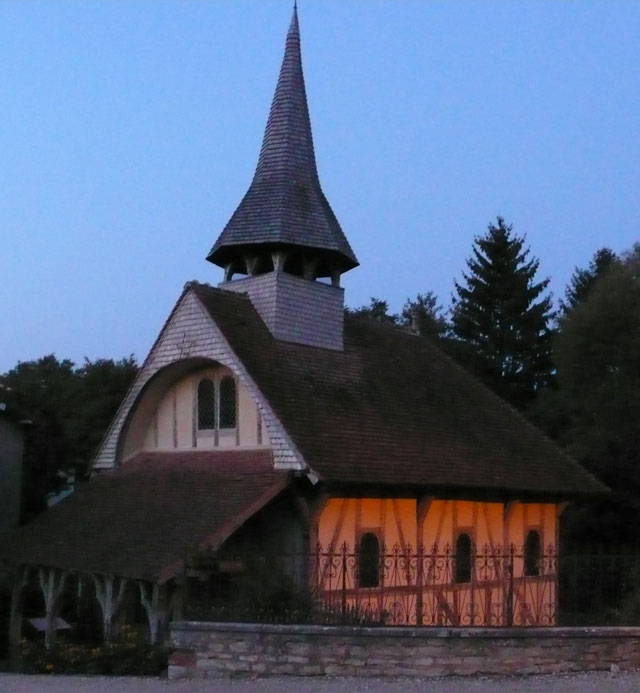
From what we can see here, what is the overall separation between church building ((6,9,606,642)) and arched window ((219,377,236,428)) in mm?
40

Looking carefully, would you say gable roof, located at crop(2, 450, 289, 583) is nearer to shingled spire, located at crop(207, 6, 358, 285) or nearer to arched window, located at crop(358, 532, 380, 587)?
arched window, located at crop(358, 532, 380, 587)

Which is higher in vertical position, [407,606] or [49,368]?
[49,368]

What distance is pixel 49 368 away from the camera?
4681 centimetres

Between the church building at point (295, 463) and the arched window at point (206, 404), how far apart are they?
0.13ft

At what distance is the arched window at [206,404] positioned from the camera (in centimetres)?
1891

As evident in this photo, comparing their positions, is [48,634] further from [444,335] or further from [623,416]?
[444,335]

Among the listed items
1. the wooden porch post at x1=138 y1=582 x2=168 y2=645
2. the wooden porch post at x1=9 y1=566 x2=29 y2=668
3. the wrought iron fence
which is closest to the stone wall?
the wrought iron fence

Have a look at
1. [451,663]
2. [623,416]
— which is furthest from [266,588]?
[623,416]

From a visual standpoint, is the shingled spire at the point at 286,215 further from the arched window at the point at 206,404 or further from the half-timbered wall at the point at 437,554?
the half-timbered wall at the point at 437,554

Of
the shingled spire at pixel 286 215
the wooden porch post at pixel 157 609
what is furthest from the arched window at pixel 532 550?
the wooden porch post at pixel 157 609

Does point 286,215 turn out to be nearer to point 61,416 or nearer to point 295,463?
point 295,463

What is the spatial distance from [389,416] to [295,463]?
369cm

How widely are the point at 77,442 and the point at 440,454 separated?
15996mm

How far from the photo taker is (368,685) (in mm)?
10836
